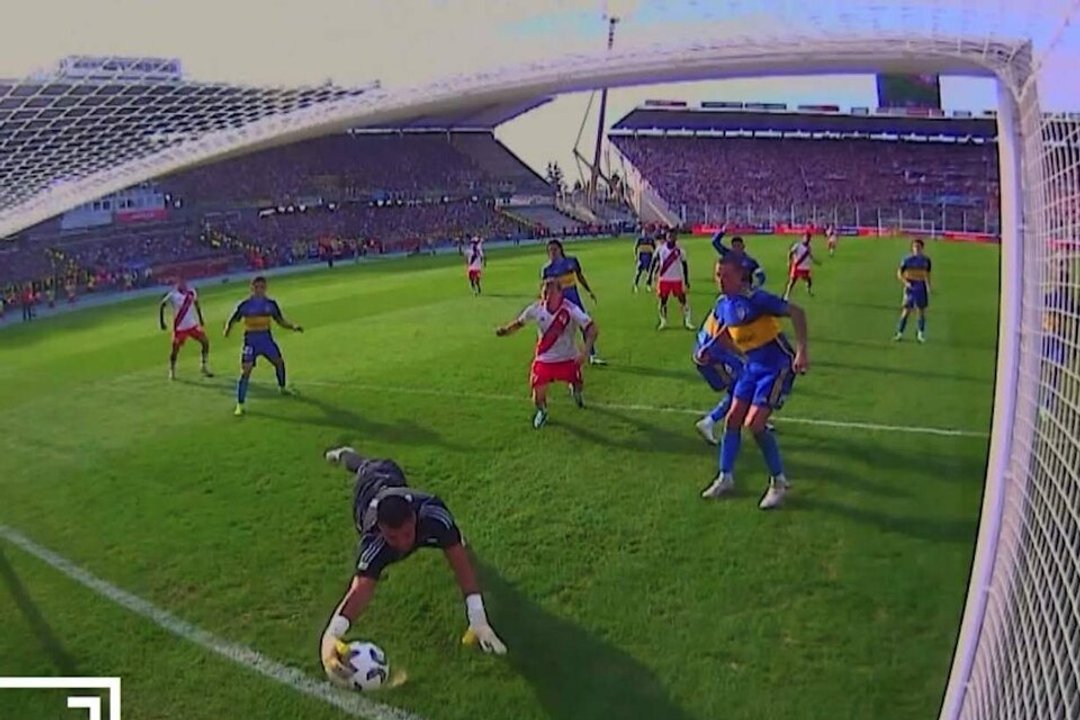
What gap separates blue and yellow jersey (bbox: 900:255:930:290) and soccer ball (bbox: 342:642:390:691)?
38.9 feet

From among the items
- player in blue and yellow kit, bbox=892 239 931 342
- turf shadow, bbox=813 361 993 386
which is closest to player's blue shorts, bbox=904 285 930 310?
player in blue and yellow kit, bbox=892 239 931 342

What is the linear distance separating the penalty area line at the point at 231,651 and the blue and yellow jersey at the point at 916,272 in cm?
1148

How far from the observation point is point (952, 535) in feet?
25.9

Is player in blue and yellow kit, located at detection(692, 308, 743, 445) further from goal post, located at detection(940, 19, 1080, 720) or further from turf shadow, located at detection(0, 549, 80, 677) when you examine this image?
turf shadow, located at detection(0, 549, 80, 677)

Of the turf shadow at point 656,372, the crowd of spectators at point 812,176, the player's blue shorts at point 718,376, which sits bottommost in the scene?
the turf shadow at point 656,372

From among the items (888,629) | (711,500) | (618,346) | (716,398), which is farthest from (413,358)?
(888,629)

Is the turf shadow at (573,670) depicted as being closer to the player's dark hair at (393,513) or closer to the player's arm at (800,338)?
the player's dark hair at (393,513)

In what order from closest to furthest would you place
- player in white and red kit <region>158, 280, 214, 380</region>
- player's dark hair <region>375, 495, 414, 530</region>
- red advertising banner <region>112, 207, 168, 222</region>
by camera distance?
player's dark hair <region>375, 495, 414, 530</region> < player in white and red kit <region>158, 280, 214, 380</region> < red advertising banner <region>112, 207, 168, 222</region>

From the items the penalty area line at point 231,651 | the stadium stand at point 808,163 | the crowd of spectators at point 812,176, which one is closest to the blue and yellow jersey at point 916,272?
the penalty area line at point 231,651

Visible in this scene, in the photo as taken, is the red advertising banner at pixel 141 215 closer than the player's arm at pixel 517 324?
No

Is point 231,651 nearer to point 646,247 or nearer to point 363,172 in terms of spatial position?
point 646,247

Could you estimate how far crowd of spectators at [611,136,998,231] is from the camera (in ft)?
172

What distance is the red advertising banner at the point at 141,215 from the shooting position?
131 ft

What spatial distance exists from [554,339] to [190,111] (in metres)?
5.31
